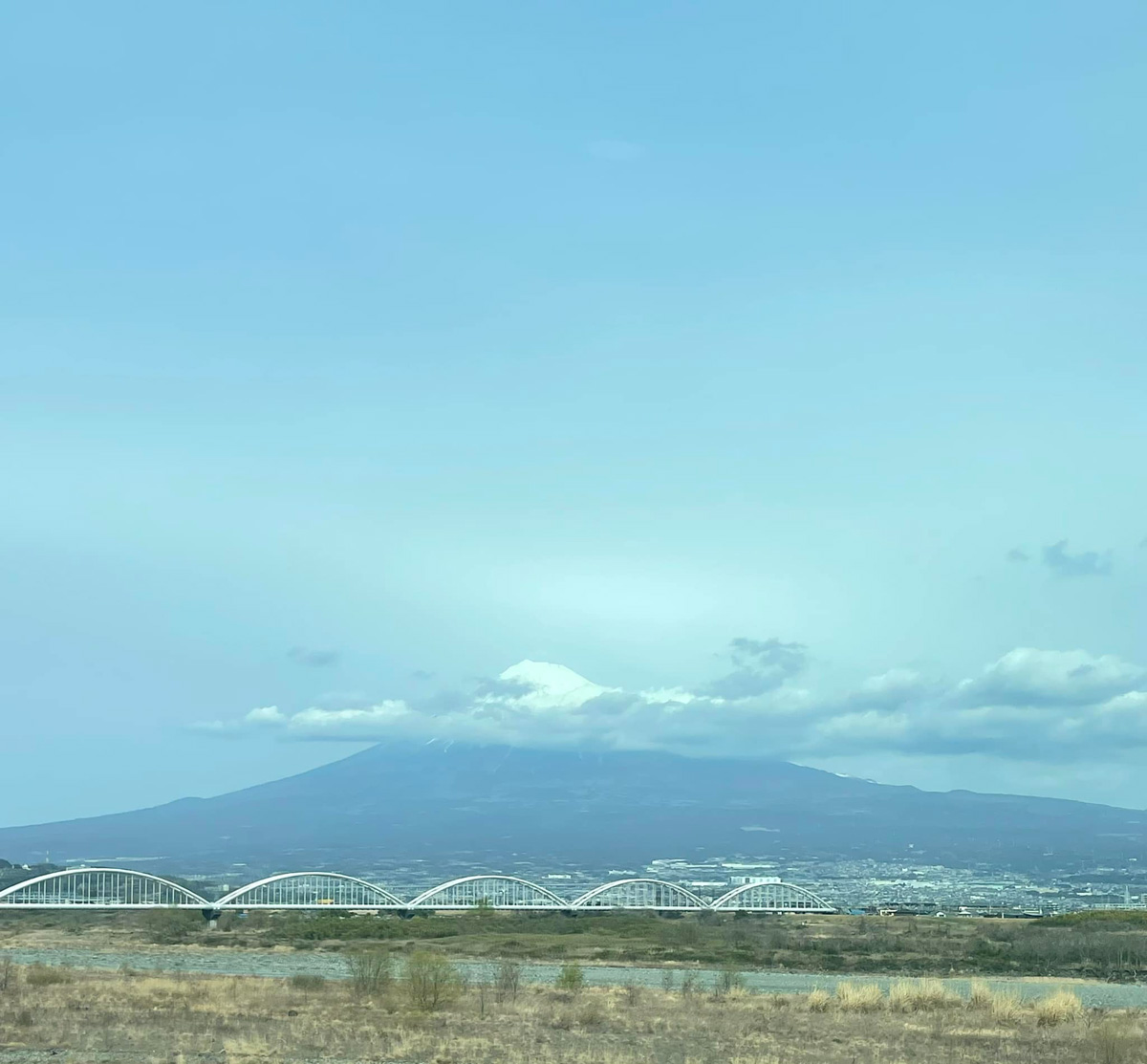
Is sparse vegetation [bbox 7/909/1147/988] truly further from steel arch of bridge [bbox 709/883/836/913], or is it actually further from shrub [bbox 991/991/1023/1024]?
shrub [bbox 991/991/1023/1024]

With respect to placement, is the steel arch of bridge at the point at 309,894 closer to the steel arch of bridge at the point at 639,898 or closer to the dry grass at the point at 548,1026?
the steel arch of bridge at the point at 639,898

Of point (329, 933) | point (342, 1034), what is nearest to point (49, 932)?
point (329, 933)

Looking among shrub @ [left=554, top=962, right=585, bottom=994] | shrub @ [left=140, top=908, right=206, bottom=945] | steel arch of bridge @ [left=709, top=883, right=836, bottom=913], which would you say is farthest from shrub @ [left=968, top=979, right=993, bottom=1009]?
steel arch of bridge @ [left=709, top=883, right=836, bottom=913]

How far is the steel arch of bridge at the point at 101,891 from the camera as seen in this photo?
285 ft

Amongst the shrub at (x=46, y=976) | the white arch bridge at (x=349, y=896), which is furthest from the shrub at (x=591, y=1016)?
the white arch bridge at (x=349, y=896)

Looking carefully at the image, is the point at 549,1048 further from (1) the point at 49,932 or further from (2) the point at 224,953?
(1) the point at 49,932

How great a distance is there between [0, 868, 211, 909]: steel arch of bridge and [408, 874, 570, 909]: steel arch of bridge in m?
15.9

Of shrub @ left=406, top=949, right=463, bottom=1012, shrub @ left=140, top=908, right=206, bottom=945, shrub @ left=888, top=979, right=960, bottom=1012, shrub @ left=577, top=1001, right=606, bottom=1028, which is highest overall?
shrub @ left=406, top=949, right=463, bottom=1012

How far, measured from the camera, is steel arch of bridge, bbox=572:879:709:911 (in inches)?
3974

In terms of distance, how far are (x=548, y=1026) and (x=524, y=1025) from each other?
1.67 feet

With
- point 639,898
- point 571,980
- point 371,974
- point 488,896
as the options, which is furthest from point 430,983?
point 639,898

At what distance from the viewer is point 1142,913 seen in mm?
85375

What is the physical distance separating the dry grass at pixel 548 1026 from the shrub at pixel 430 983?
365mm

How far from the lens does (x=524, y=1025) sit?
3008cm
